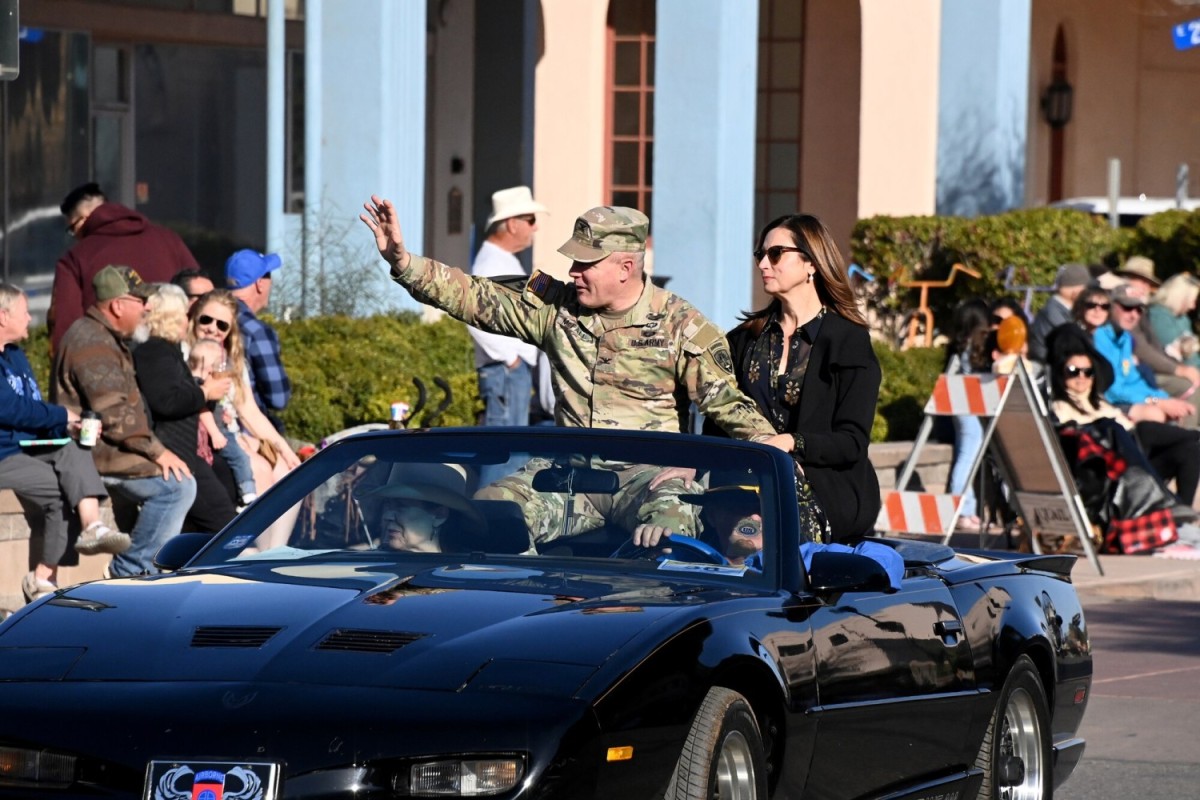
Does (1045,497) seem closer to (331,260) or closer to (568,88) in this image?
(331,260)

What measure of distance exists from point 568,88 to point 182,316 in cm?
1231

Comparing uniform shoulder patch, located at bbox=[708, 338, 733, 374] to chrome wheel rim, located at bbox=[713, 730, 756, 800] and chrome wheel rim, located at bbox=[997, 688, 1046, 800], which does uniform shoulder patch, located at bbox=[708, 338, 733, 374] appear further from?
chrome wheel rim, located at bbox=[713, 730, 756, 800]

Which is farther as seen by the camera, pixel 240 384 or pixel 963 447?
pixel 963 447

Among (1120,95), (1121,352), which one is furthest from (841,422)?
(1120,95)

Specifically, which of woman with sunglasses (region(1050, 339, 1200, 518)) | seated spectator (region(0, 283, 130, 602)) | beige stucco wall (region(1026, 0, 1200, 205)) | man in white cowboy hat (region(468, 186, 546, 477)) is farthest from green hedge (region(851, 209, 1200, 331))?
seated spectator (region(0, 283, 130, 602))

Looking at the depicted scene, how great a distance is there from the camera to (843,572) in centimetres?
571

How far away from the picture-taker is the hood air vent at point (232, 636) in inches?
196

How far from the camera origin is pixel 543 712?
15.3ft

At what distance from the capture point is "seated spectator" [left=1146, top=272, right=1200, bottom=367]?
58.4 ft

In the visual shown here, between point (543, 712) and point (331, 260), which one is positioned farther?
point (331, 260)

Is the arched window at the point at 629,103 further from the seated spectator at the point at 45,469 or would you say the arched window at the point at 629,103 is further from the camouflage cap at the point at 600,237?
the camouflage cap at the point at 600,237

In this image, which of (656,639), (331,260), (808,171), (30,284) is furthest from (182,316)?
(808,171)

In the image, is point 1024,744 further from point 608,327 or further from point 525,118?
point 525,118

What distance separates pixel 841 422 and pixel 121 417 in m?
4.11
